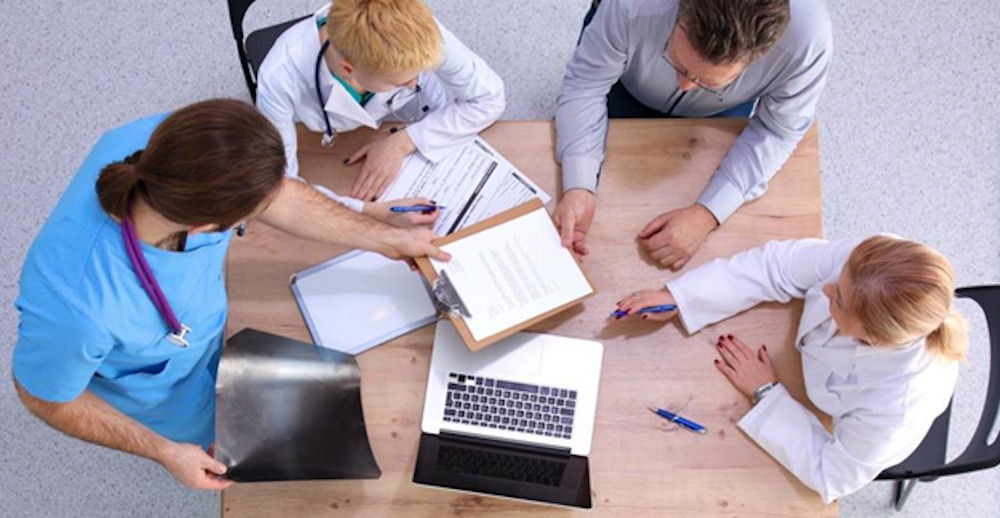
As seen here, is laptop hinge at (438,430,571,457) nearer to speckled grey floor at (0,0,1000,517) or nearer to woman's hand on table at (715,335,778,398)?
woman's hand on table at (715,335,778,398)

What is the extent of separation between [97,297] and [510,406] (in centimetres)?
67

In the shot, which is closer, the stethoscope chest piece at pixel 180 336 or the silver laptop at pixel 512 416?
the stethoscope chest piece at pixel 180 336

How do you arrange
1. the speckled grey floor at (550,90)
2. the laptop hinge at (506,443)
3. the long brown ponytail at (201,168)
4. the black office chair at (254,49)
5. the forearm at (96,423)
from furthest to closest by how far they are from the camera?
the speckled grey floor at (550,90) < the black office chair at (254,49) < the laptop hinge at (506,443) < the forearm at (96,423) < the long brown ponytail at (201,168)

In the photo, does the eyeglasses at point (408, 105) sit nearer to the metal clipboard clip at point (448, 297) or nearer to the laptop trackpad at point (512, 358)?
the metal clipboard clip at point (448, 297)

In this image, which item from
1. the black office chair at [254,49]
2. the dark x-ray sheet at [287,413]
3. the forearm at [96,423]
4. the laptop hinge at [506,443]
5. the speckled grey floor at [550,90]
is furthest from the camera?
the speckled grey floor at [550,90]

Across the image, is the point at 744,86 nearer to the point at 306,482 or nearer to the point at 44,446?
the point at 306,482

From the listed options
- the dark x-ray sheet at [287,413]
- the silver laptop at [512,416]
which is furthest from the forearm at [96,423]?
the silver laptop at [512,416]

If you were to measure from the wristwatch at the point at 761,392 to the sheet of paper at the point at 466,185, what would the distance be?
501 millimetres

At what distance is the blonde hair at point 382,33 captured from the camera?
4.55 ft

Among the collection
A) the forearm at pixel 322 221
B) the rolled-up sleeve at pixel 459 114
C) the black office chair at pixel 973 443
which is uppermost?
the rolled-up sleeve at pixel 459 114

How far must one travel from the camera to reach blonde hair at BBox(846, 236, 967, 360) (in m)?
1.25

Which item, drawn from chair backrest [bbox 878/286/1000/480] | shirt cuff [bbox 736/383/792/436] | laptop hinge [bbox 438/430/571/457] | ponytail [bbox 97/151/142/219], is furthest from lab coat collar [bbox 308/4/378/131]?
chair backrest [bbox 878/286/1000/480]

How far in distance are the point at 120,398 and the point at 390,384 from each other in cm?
45

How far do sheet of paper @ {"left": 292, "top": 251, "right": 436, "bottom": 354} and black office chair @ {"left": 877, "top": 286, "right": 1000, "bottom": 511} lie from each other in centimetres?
93
